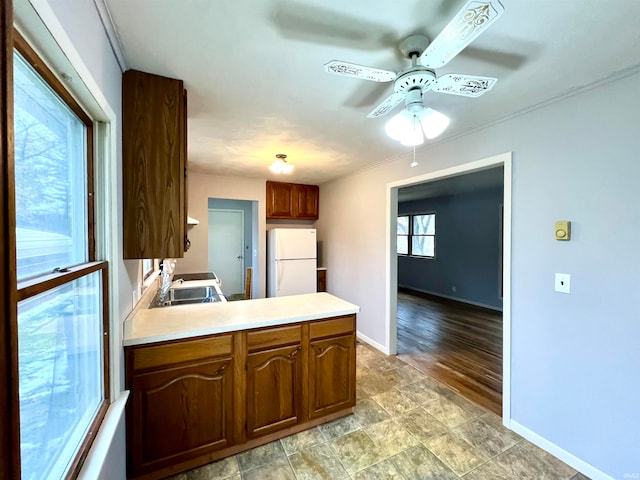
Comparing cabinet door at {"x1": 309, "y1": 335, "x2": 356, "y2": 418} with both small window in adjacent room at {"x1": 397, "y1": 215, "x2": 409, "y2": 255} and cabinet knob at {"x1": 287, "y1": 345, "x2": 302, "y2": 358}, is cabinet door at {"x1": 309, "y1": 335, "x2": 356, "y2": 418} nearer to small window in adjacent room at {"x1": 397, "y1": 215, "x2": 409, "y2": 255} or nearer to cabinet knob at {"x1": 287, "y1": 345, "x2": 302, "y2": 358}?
cabinet knob at {"x1": 287, "y1": 345, "x2": 302, "y2": 358}

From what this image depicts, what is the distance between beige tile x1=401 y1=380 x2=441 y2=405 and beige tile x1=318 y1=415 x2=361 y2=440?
24.4 inches

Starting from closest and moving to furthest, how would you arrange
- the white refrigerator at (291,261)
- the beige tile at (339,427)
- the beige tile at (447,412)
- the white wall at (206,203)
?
the beige tile at (339,427) < the beige tile at (447,412) < the white wall at (206,203) < the white refrigerator at (291,261)

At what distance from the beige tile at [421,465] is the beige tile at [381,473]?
0.04m

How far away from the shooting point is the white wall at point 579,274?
152 centimetres

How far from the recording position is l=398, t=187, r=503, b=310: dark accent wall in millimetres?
5469

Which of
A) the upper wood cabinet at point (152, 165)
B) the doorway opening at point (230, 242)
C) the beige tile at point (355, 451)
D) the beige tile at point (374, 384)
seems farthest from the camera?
the doorway opening at point (230, 242)

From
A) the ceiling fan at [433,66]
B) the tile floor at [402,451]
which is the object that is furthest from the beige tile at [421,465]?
the ceiling fan at [433,66]

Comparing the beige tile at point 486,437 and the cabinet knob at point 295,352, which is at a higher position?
the cabinet knob at point 295,352

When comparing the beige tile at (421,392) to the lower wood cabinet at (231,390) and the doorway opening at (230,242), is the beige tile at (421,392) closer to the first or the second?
the lower wood cabinet at (231,390)

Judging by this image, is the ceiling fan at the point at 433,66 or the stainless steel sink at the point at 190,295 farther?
the stainless steel sink at the point at 190,295

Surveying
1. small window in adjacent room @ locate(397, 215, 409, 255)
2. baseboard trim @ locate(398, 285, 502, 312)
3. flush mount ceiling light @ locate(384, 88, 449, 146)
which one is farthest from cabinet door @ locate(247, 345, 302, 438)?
small window in adjacent room @ locate(397, 215, 409, 255)

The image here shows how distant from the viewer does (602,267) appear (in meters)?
1.61

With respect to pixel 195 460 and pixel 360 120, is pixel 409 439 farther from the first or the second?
pixel 360 120

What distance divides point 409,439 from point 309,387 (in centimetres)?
78
